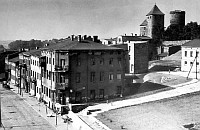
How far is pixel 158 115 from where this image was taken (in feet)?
144

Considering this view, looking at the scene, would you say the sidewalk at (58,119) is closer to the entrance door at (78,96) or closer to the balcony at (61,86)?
the balcony at (61,86)

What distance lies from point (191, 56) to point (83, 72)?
2847 centimetres

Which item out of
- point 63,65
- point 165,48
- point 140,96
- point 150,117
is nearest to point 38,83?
point 63,65

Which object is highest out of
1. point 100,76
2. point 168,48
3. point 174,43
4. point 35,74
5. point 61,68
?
point 174,43

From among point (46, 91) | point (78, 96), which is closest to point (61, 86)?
point (78, 96)

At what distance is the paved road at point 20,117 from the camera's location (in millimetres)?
45688

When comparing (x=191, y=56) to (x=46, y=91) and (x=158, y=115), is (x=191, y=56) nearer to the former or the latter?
(x=46, y=91)

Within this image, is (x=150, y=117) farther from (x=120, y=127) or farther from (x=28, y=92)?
(x=28, y=92)

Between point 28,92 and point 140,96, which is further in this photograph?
point 28,92

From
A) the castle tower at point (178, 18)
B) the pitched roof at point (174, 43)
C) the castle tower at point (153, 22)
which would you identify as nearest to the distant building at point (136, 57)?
the pitched roof at point (174, 43)

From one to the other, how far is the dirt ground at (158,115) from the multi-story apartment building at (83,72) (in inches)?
371

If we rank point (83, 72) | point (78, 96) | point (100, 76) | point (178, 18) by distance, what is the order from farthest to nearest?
point (178, 18)
point (100, 76)
point (83, 72)
point (78, 96)

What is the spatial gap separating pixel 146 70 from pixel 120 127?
131 ft

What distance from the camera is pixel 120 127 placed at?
40.7 m
